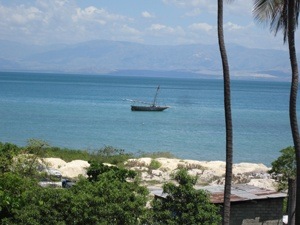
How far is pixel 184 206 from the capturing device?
1669 cm

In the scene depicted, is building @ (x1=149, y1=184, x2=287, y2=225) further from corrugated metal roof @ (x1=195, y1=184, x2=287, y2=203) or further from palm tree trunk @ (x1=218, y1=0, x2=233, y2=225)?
palm tree trunk @ (x1=218, y1=0, x2=233, y2=225)

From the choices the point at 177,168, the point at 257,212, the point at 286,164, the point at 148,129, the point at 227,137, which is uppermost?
the point at 227,137

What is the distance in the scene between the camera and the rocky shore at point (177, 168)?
3372 centimetres

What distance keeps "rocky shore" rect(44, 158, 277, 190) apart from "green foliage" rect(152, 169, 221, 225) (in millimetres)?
14865

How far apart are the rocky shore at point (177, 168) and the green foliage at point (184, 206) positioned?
14865 mm

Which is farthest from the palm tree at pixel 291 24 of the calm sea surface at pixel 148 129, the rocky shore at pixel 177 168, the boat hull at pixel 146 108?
the boat hull at pixel 146 108

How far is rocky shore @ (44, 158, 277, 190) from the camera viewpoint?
33719 millimetres

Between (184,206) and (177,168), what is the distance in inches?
861

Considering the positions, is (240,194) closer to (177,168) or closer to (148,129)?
(177,168)

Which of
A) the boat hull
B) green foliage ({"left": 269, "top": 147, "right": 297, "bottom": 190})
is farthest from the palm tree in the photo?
the boat hull

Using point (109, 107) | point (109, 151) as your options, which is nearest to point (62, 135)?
point (109, 151)

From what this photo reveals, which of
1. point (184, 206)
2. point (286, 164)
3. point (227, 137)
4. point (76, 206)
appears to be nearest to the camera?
point (227, 137)

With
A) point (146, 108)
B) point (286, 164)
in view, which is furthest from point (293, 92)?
point (146, 108)

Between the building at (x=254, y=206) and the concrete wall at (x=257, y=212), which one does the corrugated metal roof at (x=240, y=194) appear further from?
the concrete wall at (x=257, y=212)
